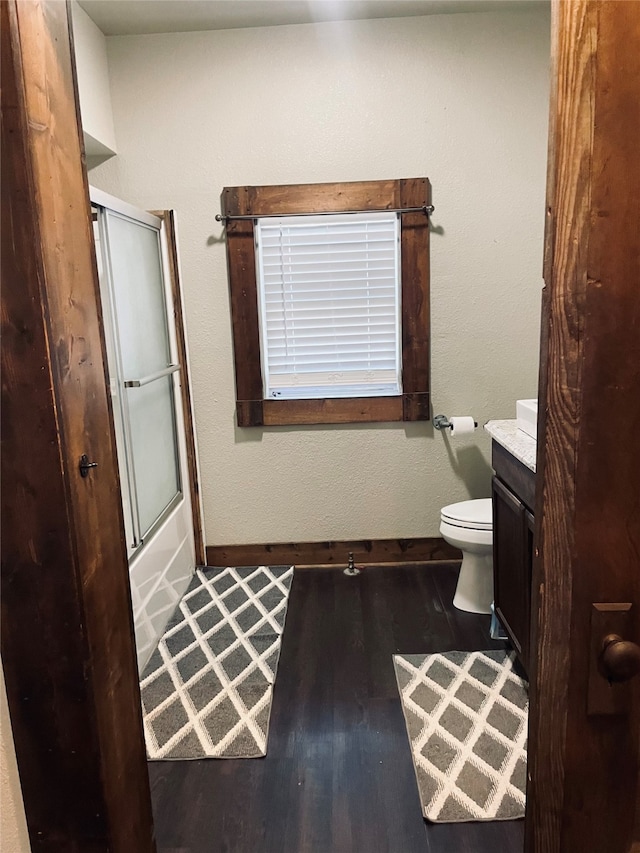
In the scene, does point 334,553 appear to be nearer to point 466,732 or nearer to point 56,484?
point 466,732

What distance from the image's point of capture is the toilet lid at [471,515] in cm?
267

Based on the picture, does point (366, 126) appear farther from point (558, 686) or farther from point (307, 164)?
point (558, 686)

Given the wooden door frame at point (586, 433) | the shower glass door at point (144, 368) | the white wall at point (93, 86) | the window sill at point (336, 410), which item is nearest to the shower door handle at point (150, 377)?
the shower glass door at point (144, 368)

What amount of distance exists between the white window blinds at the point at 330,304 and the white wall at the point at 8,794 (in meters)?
2.29

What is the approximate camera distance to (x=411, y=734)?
203cm

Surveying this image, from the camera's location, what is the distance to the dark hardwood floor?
5.45 ft

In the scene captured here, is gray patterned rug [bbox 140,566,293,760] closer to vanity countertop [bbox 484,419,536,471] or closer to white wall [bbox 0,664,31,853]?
white wall [bbox 0,664,31,853]

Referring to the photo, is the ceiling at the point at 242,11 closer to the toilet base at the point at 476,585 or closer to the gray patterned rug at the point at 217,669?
the toilet base at the point at 476,585

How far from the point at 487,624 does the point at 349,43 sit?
2.72 meters

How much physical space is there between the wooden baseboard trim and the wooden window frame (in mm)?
679

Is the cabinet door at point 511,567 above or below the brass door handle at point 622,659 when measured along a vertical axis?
below

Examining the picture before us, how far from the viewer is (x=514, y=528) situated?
2.19m

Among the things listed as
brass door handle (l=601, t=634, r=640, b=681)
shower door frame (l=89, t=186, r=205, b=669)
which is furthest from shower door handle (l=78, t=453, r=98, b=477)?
shower door frame (l=89, t=186, r=205, b=669)

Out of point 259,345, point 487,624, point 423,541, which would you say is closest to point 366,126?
point 259,345
